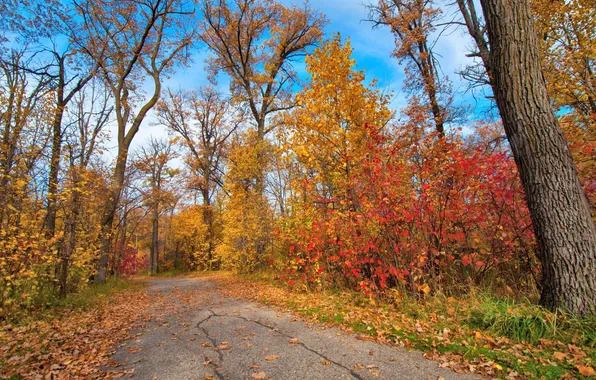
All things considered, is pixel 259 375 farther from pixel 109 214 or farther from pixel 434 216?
pixel 109 214

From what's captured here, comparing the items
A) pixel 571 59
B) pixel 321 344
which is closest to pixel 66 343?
pixel 321 344

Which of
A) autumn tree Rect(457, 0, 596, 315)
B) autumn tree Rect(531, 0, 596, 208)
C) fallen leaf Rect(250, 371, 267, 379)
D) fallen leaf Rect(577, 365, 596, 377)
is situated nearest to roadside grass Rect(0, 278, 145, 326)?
fallen leaf Rect(250, 371, 267, 379)

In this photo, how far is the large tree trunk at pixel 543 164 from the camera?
351 centimetres

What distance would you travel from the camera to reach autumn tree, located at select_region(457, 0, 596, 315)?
351cm

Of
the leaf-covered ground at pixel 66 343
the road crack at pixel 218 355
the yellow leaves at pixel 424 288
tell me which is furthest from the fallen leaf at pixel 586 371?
the leaf-covered ground at pixel 66 343

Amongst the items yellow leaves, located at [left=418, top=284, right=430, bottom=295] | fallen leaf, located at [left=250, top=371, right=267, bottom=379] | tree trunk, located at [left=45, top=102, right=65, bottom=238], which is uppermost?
tree trunk, located at [left=45, top=102, right=65, bottom=238]

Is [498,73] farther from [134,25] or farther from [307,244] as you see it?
[134,25]

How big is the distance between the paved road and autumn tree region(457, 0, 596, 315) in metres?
1.91

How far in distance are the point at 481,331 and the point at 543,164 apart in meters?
2.23

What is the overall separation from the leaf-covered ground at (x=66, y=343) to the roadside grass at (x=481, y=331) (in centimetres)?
317

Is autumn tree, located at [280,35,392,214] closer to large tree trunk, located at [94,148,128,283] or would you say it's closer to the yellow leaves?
the yellow leaves

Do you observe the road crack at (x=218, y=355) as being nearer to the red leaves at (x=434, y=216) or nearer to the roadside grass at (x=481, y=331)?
the roadside grass at (x=481, y=331)

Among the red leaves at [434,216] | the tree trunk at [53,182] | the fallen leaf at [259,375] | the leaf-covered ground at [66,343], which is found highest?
the tree trunk at [53,182]

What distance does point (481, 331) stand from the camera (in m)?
→ 3.75
